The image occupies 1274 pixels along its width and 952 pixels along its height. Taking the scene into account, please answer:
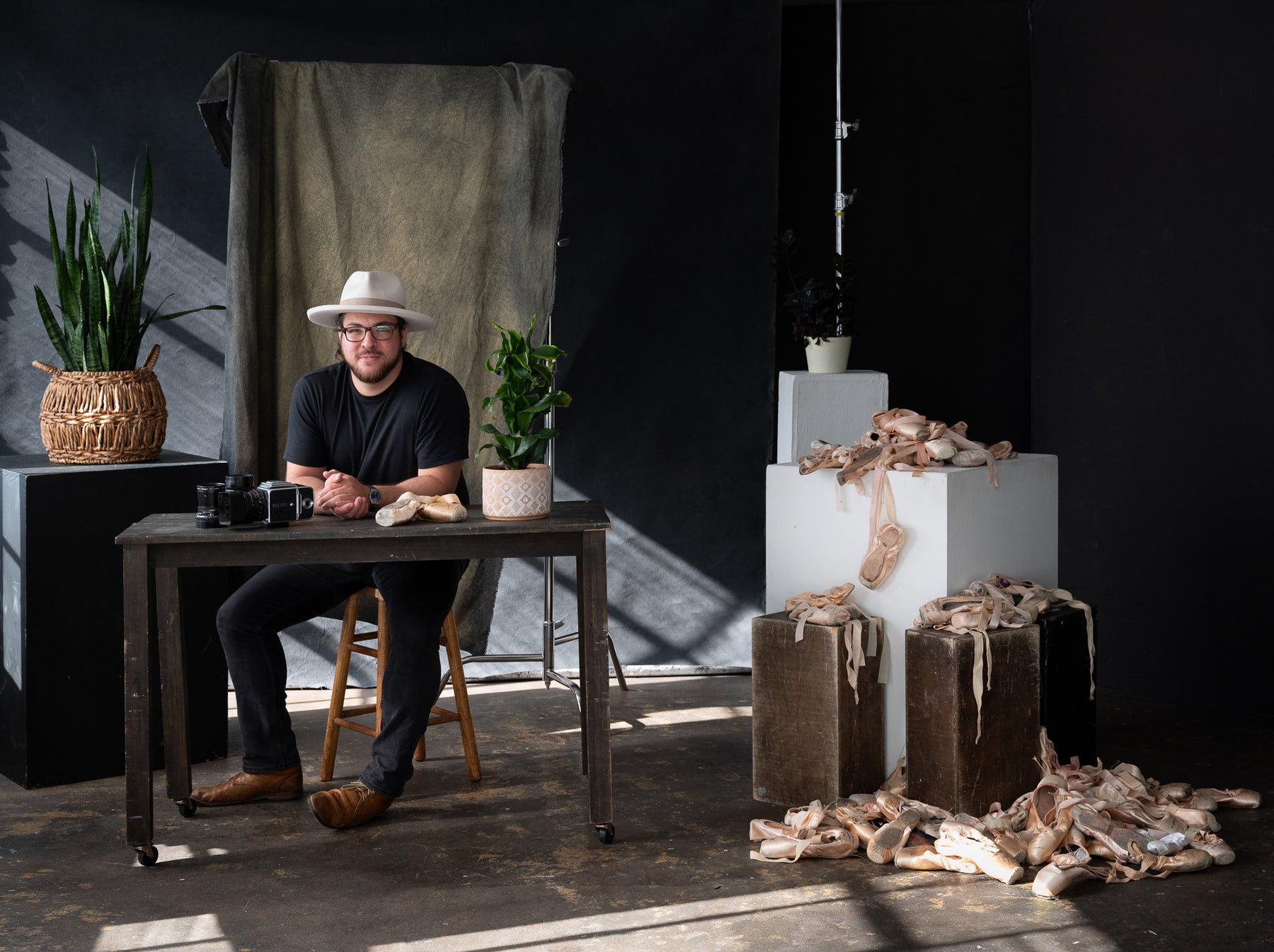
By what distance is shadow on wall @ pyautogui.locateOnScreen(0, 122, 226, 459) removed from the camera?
4.59m

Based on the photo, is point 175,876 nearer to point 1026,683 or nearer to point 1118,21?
point 1026,683

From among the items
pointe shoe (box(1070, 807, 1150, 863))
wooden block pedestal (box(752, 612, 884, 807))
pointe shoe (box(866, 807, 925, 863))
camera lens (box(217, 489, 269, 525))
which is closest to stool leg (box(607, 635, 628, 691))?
wooden block pedestal (box(752, 612, 884, 807))

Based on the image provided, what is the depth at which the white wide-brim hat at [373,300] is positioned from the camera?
355cm

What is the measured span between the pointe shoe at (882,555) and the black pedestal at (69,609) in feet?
6.28

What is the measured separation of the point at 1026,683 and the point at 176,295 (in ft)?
10.7

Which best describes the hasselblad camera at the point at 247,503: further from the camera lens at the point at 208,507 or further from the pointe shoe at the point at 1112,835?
the pointe shoe at the point at 1112,835

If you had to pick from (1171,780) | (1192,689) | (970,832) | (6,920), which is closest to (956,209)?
(1192,689)

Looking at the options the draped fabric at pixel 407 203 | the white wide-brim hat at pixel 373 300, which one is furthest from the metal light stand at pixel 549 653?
the white wide-brim hat at pixel 373 300

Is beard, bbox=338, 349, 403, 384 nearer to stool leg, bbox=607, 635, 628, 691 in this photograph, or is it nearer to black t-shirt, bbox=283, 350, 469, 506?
black t-shirt, bbox=283, 350, 469, 506

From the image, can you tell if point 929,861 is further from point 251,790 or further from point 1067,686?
point 251,790

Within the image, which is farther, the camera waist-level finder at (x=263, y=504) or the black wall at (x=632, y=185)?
the black wall at (x=632, y=185)

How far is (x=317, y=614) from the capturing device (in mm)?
3582

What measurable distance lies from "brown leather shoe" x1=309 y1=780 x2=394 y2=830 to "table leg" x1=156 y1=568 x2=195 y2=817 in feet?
1.16

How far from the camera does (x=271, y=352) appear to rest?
14.5ft
